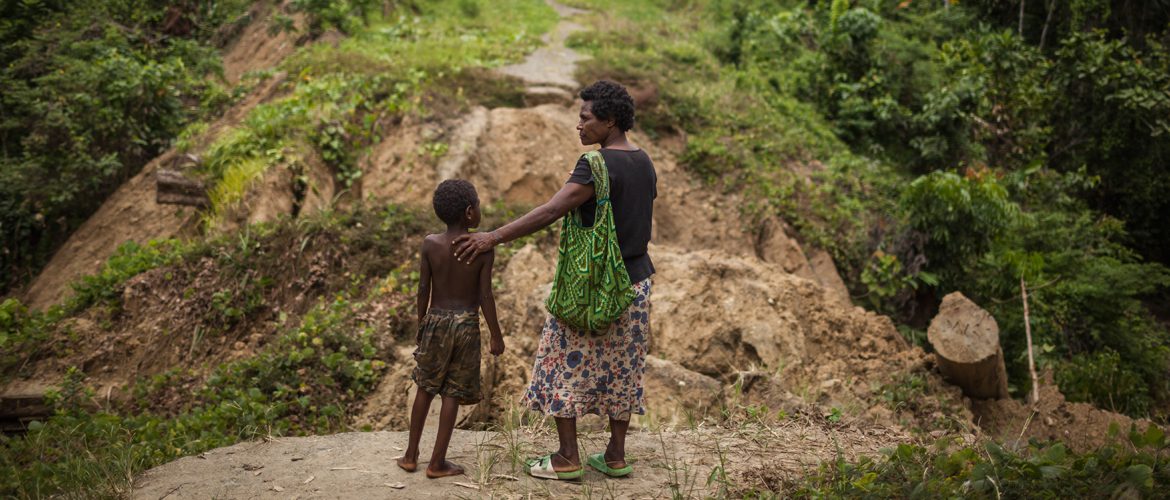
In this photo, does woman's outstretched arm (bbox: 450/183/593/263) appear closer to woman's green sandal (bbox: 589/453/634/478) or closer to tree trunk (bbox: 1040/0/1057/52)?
woman's green sandal (bbox: 589/453/634/478)

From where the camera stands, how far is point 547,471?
14.2ft

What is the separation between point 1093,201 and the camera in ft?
46.6

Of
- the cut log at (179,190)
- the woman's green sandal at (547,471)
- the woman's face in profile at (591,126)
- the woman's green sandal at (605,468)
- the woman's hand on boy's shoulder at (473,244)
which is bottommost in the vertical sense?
the cut log at (179,190)

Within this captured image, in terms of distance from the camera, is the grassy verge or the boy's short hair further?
the boy's short hair

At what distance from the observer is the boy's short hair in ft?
13.7

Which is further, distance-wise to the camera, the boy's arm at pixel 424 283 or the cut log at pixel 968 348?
the cut log at pixel 968 348

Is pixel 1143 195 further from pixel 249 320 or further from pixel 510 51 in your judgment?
pixel 249 320

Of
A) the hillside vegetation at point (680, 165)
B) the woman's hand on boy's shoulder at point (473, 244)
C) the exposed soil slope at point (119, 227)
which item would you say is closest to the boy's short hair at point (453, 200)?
the woman's hand on boy's shoulder at point (473, 244)

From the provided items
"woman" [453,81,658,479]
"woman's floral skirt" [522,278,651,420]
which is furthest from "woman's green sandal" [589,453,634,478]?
"woman's floral skirt" [522,278,651,420]

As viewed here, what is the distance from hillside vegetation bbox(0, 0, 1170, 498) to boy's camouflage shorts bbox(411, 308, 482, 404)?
1140 millimetres

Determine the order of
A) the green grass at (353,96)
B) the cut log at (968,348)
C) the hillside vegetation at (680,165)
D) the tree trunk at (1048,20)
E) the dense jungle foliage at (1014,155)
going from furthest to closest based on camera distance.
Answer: the tree trunk at (1048,20), the dense jungle foliage at (1014,155), the green grass at (353,96), the cut log at (968,348), the hillside vegetation at (680,165)

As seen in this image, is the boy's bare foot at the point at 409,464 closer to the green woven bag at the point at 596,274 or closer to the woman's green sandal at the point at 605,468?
the woman's green sandal at the point at 605,468

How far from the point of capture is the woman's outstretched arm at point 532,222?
398cm

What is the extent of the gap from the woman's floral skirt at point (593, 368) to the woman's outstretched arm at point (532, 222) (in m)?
0.53
